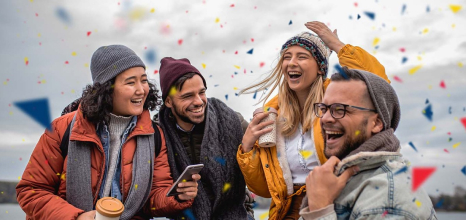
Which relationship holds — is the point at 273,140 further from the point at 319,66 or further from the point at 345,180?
the point at 345,180

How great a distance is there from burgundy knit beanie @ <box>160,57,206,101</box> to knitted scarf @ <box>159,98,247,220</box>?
0.87 ft

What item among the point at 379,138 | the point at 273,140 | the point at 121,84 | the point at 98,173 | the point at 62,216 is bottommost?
the point at 62,216

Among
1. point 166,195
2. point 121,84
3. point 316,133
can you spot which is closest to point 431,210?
point 316,133

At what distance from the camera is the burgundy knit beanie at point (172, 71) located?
4727 mm

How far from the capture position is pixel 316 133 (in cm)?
408

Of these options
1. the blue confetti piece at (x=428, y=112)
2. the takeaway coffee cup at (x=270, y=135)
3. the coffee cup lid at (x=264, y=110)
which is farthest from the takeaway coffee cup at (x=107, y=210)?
the blue confetti piece at (x=428, y=112)

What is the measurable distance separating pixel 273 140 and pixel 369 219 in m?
1.74

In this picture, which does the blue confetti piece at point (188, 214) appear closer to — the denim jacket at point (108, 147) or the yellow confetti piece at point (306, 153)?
the denim jacket at point (108, 147)

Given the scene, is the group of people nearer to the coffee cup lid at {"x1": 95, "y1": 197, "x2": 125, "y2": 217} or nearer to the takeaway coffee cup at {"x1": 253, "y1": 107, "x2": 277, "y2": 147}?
the takeaway coffee cup at {"x1": 253, "y1": 107, "x2": 277, "y2": 147}

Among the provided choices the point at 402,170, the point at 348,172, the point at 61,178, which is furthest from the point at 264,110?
the point at 61,178

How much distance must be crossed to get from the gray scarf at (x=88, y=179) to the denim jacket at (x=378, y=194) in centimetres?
186

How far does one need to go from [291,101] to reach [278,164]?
0.70m

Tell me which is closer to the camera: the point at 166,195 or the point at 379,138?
the point at 379,138

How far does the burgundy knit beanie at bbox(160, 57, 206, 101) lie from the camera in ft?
15.5
